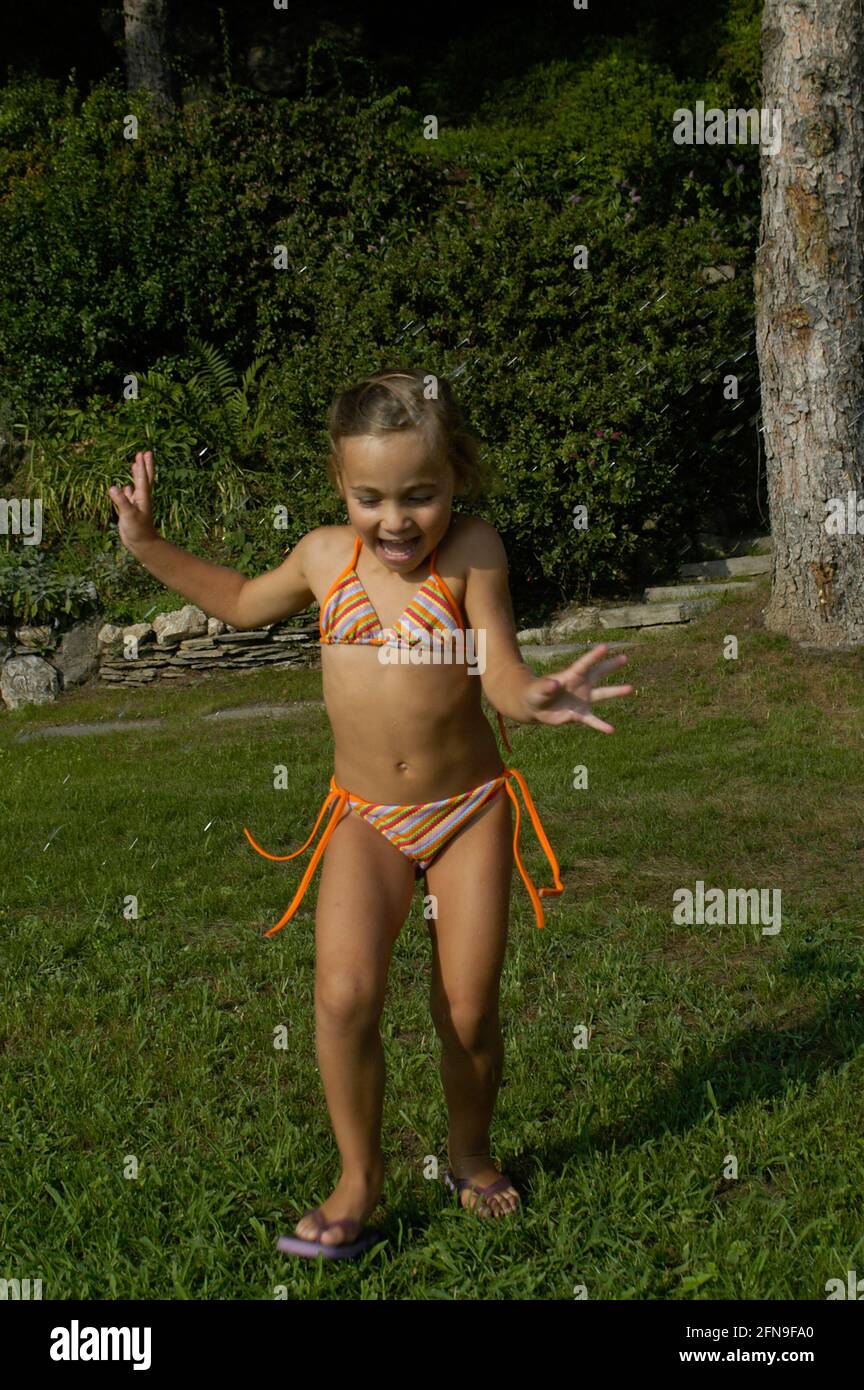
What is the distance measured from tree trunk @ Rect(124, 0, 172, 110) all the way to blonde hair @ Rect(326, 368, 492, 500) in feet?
39.3

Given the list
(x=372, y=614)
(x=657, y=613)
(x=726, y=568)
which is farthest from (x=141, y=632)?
(x=372, y=614)

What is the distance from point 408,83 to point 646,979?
13.6 meters

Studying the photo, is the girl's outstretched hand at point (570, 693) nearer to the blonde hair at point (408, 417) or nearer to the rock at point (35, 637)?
the blonde hair at point (408, 417)

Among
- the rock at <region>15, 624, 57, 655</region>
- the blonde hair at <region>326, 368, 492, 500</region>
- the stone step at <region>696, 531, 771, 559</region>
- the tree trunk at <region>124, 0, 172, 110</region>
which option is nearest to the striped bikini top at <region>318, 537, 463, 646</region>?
the blonde hair at <region>326, 368, 492, 500</region>

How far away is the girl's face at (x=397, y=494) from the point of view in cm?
294

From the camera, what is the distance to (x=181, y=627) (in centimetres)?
1040

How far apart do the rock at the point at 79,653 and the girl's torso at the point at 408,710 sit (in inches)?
310

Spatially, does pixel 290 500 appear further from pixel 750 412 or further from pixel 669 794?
pixel 669 794

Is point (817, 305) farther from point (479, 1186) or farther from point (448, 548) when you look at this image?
point (479, 1186)

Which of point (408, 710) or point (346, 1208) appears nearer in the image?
point (346, 1208)

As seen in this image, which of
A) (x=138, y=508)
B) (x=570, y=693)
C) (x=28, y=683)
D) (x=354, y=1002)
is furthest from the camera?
(x=28, y=683)

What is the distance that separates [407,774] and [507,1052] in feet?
4.01

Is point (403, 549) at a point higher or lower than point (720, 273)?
lower

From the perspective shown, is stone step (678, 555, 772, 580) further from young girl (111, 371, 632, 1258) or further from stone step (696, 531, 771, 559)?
young girl (111, 371, 632, 1258)
